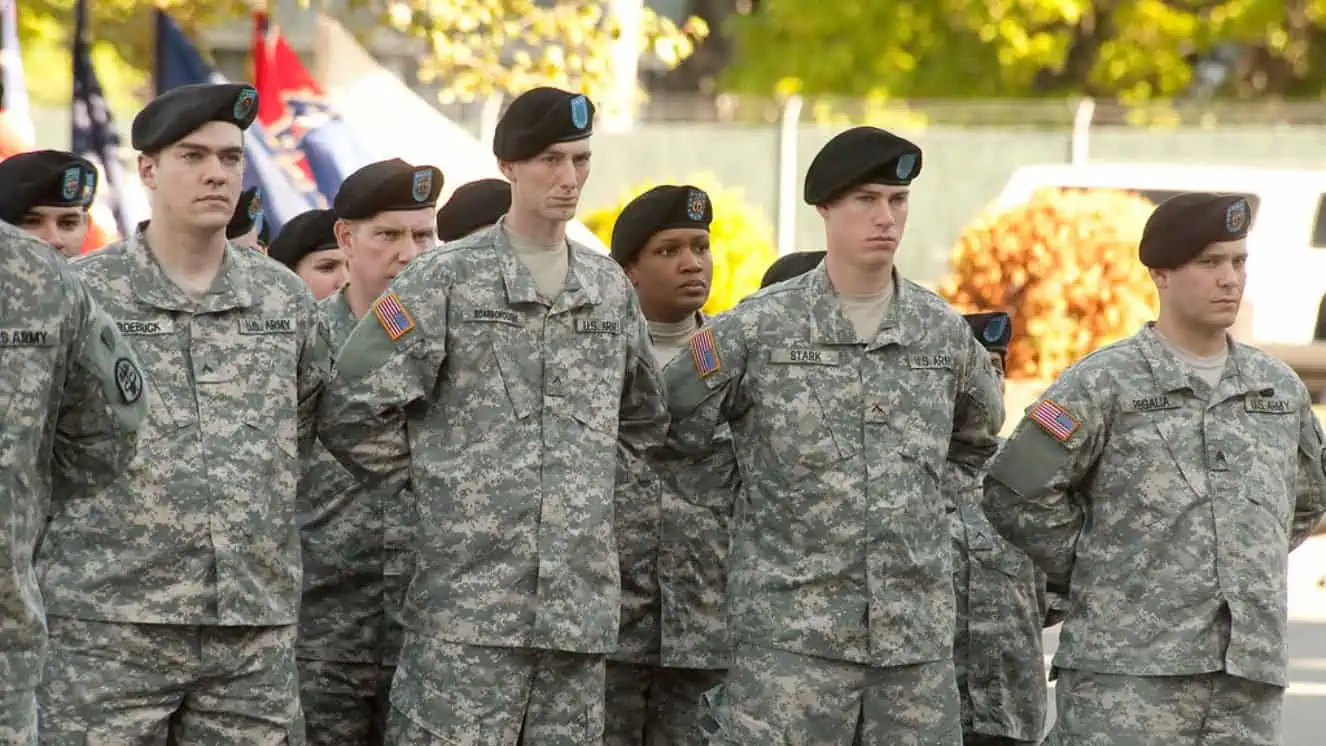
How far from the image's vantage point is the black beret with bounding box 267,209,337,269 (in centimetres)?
754

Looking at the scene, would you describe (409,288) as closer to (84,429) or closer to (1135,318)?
(84,429)

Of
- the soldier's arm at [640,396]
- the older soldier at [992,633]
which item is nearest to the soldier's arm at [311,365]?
the soldier's arm at [640,396]

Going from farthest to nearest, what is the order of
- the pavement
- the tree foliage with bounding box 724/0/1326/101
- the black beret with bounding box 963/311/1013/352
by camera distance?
1. the tree foliage with bounding box 724/0/1326/101
2. the pavement
3. the black beret with bounding box 963/311/1013/352

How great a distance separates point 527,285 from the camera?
5.85 meters

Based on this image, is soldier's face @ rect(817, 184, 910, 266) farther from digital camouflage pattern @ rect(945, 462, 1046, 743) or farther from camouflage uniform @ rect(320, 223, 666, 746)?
digital camouflage pattern @ rect(945, 462, 1046, 743)

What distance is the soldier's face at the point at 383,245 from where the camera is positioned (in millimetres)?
6844

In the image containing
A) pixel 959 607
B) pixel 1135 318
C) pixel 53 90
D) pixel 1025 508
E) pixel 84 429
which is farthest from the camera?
pixel 53 90

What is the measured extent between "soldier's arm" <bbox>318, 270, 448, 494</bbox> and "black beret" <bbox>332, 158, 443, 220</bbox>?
102 centimetres

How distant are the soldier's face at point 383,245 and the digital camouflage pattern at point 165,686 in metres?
1.51

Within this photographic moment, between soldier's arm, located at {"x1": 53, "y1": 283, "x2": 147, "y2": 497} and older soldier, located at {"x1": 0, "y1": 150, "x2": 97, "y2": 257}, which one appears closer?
soldier's arm, located at {"x1": 53, "y1": 283, "x2": 147, "y2": 497}

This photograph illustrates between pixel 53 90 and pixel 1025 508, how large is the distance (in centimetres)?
5747

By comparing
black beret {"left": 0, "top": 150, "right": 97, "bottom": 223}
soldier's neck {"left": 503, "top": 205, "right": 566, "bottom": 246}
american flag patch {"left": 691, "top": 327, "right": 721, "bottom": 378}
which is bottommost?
american flag patch {"left": 691, "top": 327, "right": 721, "bottom": 378}

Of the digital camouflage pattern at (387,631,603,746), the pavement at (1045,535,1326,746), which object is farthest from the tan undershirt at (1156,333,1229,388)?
the pavement at (1045,535,1326,746)

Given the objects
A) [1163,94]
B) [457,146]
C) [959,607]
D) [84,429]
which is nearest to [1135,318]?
[457,146]
